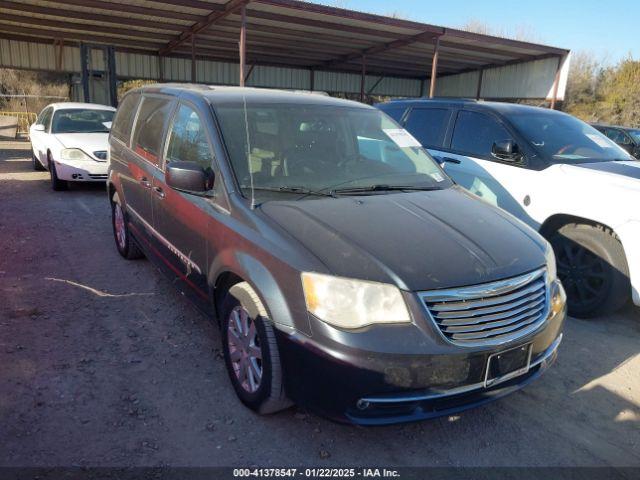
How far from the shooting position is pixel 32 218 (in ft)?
23.2

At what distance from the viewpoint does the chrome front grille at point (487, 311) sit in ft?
7.50

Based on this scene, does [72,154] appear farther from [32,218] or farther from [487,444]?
[487,444]

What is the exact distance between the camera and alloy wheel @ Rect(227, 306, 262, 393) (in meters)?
2.70

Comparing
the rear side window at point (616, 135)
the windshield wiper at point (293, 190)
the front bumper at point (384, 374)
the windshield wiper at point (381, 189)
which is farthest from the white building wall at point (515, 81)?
the front bumper at point (384, 374)

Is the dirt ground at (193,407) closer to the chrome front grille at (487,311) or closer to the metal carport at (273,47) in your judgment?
the chrome front grille at (487,311)

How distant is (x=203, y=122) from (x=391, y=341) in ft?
6.58

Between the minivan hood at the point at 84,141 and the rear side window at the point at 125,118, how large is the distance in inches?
143

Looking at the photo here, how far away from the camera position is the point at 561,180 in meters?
4.38

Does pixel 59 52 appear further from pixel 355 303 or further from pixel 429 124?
pixel 355 303

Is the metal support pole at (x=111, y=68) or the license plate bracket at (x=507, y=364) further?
the metal support pole at (x=111, y=68)

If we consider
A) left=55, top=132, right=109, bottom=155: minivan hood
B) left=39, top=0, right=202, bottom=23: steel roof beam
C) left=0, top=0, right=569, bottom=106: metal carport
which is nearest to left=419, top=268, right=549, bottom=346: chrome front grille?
left=55, top=132, right=109, bottom=155: minivan hood

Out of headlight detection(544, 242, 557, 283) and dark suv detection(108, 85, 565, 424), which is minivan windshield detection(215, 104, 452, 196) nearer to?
dark suv detection(108, 85, 565, 424)

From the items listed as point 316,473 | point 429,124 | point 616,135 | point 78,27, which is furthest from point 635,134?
point 78,27

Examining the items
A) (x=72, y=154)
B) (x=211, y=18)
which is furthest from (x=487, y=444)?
(x=211, y=18)
